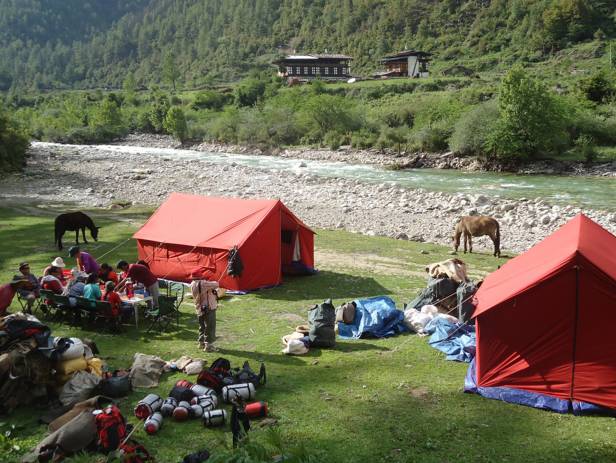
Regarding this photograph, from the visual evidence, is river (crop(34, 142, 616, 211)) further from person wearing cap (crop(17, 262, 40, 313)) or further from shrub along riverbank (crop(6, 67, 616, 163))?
person wearing cap (crop(17, 262, 40, 313))

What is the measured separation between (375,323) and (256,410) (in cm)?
443

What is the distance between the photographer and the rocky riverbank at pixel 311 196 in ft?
88.5

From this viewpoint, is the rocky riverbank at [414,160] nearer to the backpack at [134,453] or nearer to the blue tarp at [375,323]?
the blue tarp at [375,323]

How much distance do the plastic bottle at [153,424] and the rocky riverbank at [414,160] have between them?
4504 cm

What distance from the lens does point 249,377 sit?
29.9ft

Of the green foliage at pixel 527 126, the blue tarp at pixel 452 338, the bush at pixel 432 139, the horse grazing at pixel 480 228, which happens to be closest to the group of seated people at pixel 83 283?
the blue tarp at pixel 452 338

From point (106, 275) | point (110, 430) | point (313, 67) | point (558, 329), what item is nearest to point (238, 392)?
point (110, 430)

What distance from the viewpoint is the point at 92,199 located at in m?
34.8

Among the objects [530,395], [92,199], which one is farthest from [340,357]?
[92,199]

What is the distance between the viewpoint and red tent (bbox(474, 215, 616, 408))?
844cm

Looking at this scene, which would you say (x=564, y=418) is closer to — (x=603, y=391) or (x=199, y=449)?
(x=603, y=391)

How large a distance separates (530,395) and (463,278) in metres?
4.67

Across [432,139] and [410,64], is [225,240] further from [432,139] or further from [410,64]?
[410,64]

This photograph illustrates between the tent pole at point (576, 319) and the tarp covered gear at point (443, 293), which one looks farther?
the tarp covered gear at point (443, 293)
